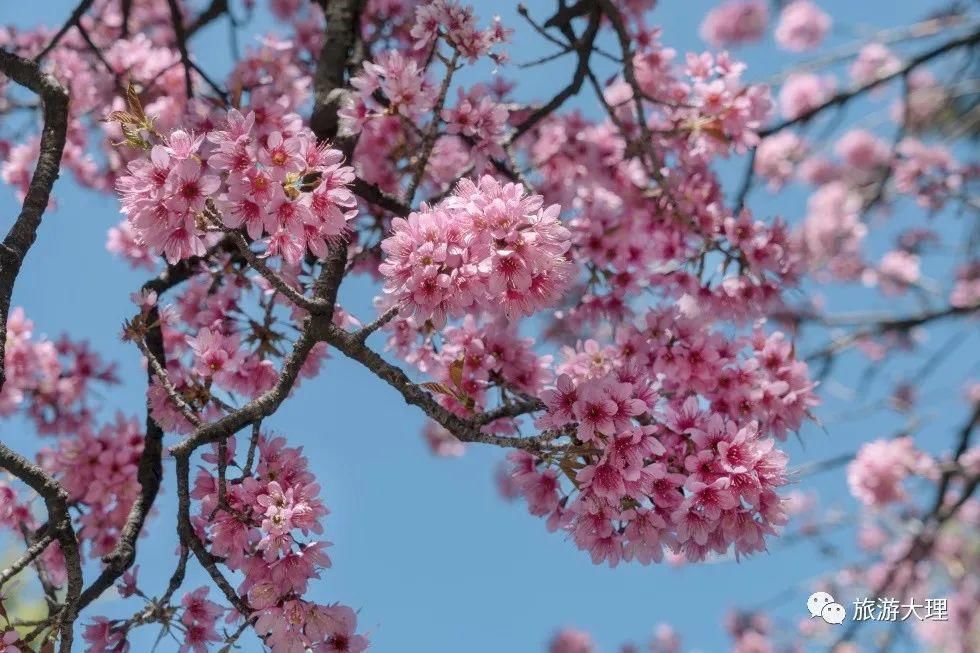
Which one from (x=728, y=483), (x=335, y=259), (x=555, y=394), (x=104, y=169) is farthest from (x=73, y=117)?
(x=728, y=483)

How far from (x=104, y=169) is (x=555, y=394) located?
344 cm

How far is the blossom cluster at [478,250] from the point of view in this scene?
181 cm

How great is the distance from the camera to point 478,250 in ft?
5.99

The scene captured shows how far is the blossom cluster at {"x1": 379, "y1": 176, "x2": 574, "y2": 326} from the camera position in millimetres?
1810

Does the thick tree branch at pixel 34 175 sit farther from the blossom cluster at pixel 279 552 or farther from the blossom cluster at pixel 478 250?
the blossom cluster at pixel 478 250

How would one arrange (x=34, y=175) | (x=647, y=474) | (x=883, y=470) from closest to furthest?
(x=647, y=474)
(x=34, y=175)
(x=883, y=470)

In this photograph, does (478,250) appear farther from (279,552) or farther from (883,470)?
(883,470)

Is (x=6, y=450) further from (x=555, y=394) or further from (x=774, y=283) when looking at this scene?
(x=774, y=283)

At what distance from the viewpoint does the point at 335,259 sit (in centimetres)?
236

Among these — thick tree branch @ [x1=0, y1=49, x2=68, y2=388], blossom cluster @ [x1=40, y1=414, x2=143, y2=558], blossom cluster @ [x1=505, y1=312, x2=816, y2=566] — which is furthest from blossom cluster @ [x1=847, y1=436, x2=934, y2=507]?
thick tree branch @ [x1=0, y1=49, x2=68, y2=388]

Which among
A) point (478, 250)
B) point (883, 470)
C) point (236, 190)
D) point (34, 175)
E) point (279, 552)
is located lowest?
point (279, 552)

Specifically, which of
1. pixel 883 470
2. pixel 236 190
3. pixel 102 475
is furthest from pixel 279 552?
pixel 883 470

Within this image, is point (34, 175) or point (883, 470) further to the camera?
point (883, 470)

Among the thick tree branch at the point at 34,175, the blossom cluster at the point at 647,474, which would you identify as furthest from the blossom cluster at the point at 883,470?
the thick tree branch at the point at 34,175
